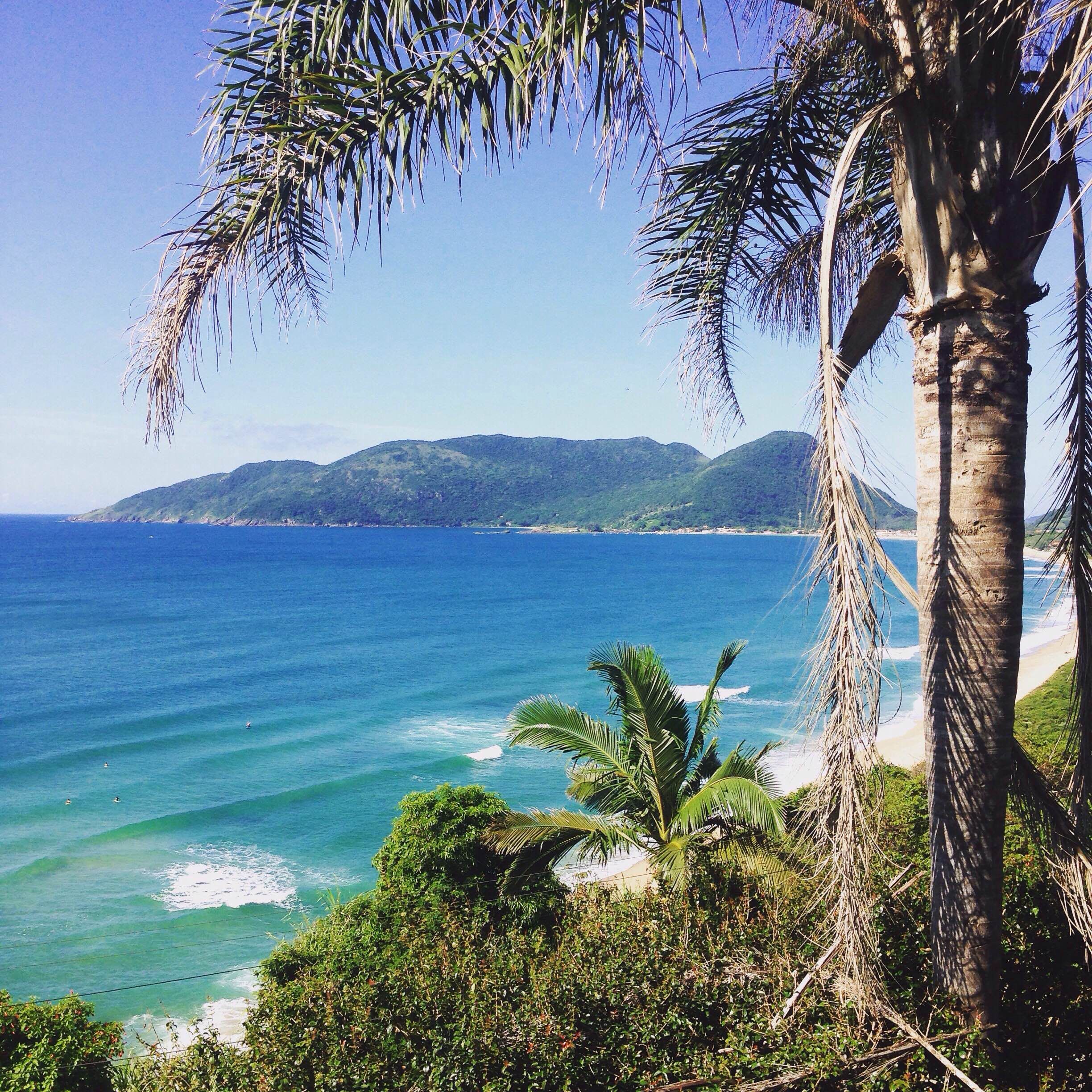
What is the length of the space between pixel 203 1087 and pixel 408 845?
267 inches

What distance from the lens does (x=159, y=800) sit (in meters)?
25.7

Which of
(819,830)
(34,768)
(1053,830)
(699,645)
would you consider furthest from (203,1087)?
(699,645)

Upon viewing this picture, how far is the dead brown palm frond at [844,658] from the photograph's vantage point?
297cm

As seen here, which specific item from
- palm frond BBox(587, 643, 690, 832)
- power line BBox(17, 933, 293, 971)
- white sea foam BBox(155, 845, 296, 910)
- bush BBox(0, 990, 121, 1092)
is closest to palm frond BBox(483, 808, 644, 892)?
palm frond BBox(587, 643, 690, 832)

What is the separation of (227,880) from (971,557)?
21876 millimetres

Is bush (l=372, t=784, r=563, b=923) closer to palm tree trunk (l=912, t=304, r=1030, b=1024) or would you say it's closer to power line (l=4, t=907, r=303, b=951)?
palm tree trunk (l=912, t=304, r=1030, b=1024)

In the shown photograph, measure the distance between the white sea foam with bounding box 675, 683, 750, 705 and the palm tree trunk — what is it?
30.7 m

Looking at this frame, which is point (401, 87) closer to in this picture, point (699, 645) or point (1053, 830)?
point (1053, 830)

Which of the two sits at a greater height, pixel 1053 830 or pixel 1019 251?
pixel 1019 251

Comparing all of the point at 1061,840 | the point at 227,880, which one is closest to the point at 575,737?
the point at 1061,840

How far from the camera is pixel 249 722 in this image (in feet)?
112

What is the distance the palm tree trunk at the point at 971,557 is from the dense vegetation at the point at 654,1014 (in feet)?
3.02

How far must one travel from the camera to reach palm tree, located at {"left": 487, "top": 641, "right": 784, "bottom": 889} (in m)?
8.80

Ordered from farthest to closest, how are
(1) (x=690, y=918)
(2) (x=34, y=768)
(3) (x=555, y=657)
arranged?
(3) (x=555, y=657), (2) (x=34, y=768), (1) (x=690, y=918)
